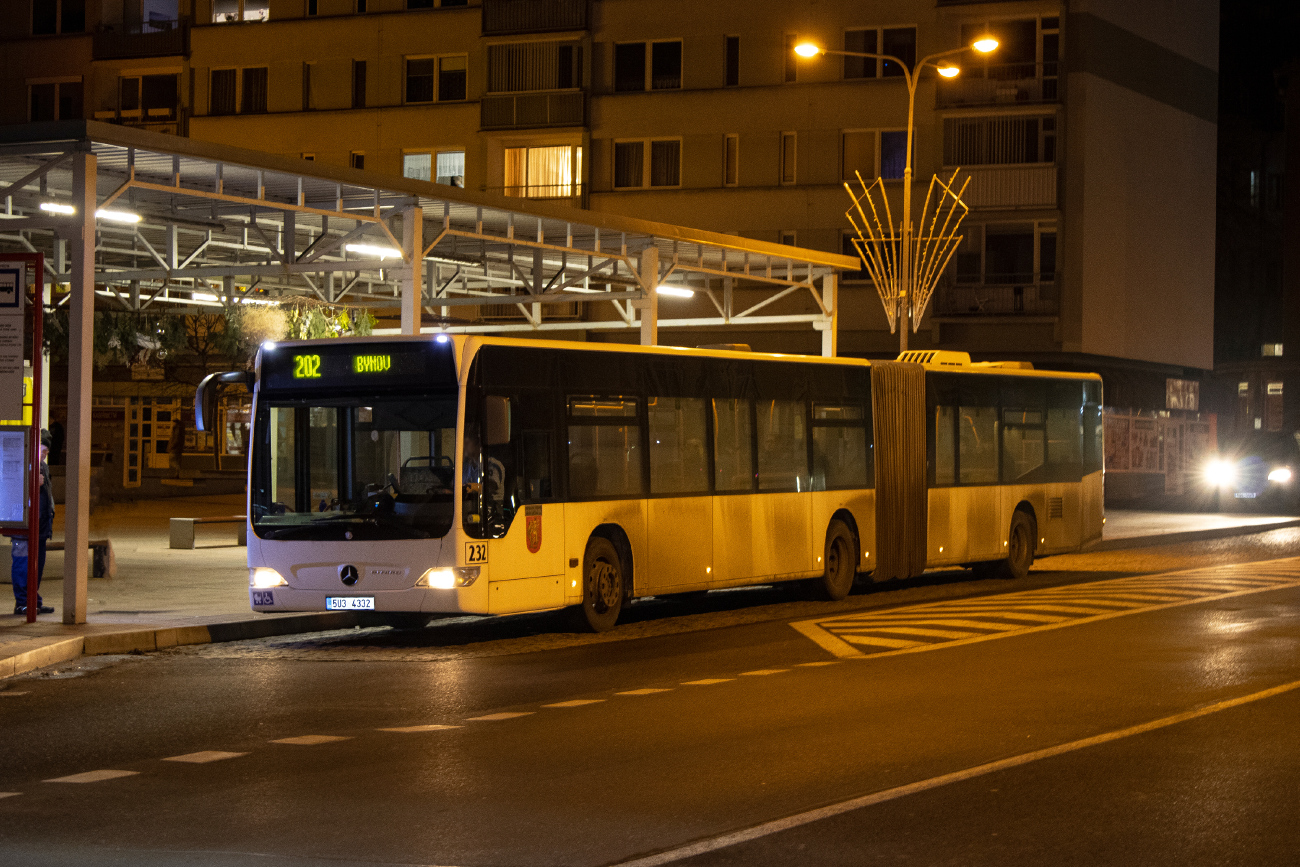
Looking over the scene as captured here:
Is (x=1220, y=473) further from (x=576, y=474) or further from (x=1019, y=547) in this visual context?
(x=576, y=474)

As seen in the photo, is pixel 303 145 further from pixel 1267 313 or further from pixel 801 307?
pixel 1267 313

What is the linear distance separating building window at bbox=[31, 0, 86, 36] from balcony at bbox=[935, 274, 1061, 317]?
1158 inches

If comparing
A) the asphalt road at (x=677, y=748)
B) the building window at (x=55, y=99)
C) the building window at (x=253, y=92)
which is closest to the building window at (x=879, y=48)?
the building window at (x=253, y=92)

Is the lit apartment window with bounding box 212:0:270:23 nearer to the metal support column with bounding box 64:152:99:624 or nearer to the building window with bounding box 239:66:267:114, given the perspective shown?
the building window with bounding box 239:66:267:114

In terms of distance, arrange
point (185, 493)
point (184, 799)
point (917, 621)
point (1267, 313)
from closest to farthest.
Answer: point (184, 799) < point (917, 621) < point (185, 493) < point (1267, 313)

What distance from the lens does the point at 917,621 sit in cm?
1752

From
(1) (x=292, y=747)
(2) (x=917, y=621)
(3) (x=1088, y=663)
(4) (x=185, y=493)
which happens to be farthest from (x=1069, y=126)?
(1) (x=292, y=747)

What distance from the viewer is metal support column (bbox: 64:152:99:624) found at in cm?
1617

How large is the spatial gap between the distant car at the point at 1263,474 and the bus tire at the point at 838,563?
2771 cm

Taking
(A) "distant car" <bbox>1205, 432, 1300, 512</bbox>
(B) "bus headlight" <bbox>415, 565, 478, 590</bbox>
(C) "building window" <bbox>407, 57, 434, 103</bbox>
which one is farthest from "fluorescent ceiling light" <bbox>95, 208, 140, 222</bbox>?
(A) "distant car" <bbox>1205, 432, 1300, 512</bbox>

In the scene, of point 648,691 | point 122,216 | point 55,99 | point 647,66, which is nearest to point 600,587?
point 648,691

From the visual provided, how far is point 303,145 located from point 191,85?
4.62m

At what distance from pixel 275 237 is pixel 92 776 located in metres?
20.9

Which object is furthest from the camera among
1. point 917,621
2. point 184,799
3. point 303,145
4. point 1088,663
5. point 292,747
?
point 303,145
